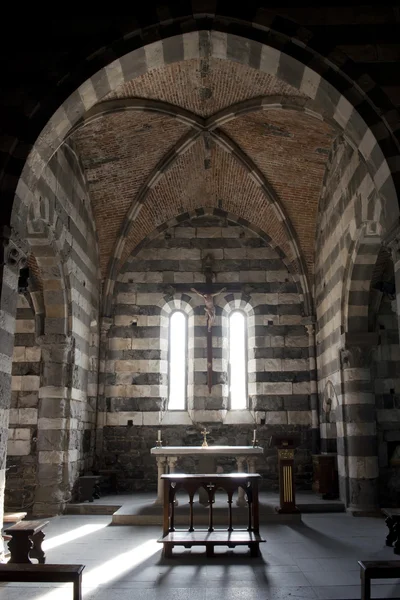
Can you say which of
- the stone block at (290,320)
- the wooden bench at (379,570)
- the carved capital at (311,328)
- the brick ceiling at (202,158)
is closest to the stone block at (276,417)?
the carved capital at (311,328)

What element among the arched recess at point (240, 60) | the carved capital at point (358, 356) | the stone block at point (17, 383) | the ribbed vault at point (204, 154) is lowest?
the stone block at point (17, 383)

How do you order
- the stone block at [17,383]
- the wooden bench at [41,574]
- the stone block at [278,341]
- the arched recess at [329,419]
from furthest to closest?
the stone block at [278,341] < the arched recess at [329,419] < the stone block at [17,383] < the wooden bench at [41,574]

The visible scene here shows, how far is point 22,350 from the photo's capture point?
11.8m

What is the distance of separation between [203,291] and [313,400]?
361 cm

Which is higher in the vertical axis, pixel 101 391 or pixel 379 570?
pixel 101 391

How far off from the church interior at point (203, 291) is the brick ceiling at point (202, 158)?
1.9 inches

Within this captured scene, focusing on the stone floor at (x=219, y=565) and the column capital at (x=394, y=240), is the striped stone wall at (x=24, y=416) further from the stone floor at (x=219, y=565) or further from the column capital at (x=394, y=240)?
the column capital at (x=394, y=240)

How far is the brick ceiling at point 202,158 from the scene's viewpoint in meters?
10.1

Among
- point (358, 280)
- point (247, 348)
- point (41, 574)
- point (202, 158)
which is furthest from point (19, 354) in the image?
point (41, 574)

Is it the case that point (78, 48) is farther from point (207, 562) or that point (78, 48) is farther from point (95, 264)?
point (95, 264)

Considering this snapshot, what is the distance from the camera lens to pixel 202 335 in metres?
13.9

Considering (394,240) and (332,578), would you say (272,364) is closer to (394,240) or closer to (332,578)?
(394,240)

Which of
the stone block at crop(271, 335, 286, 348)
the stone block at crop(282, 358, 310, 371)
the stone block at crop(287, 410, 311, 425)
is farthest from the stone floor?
the stone block at crop(271, 335, 286, 348)

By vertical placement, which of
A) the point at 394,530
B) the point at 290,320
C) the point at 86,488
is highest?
the point at 290,320
